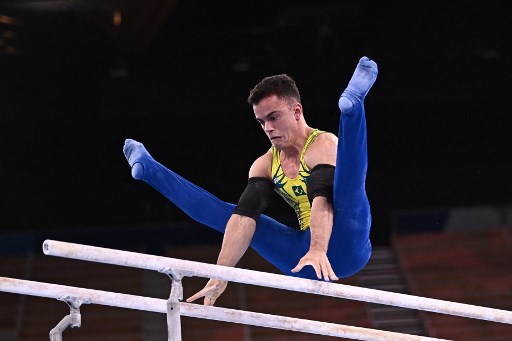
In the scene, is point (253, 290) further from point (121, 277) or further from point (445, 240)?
point (445, 240)

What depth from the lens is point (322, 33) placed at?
10250 mm

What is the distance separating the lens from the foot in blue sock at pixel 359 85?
3.63m

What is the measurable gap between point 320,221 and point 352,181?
0.25 meters

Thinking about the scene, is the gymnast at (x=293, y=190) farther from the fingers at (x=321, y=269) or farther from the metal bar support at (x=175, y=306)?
the metal bar support at (x=175, y=306)

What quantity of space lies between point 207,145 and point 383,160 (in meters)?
2.29

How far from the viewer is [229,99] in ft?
32.9

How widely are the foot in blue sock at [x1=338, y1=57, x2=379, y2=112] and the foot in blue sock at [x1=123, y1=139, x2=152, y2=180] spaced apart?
1.17 meters

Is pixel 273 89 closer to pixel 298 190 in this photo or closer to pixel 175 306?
pixel 298 190

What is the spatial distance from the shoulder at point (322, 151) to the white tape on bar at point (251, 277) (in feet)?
3.07

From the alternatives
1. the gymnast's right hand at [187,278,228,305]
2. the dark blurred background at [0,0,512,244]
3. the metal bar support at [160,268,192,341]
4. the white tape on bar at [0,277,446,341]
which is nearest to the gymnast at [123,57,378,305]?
the gymnast's right hand at [187,278,228,305]

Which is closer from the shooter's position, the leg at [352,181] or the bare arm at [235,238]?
the leg at [352,181]

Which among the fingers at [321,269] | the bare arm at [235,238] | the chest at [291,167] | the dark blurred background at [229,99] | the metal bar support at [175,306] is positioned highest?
the dark blurred background at [229,99]

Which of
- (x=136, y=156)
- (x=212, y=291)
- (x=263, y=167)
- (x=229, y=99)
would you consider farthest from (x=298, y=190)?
(x=229, y=99)

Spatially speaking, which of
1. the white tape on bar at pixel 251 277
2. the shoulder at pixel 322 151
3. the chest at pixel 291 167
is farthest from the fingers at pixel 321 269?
the chest at pixel 291 167
